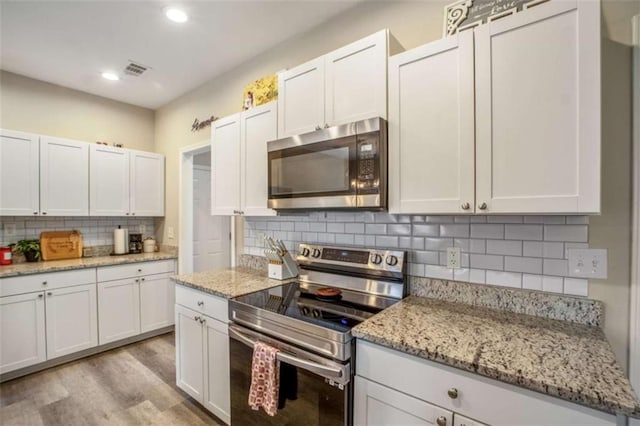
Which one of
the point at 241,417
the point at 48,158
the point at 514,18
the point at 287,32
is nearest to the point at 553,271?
the point at 514,18

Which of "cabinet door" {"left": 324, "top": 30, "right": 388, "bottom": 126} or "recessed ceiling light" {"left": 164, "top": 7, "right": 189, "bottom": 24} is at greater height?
"recessed ceiling light" {"left": 164, "top": 7, "right": 189, "bottom": 24}

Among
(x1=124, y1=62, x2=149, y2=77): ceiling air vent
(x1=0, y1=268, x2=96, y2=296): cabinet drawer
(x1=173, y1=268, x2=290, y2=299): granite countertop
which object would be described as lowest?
(x1=0, y1=268, x2=96, y2=296): cabinet drawer

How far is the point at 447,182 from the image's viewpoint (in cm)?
137

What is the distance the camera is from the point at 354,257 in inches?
76.3

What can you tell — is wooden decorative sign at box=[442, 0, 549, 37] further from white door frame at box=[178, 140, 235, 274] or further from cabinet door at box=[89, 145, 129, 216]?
cabinet door at box=[89, 145, 129, 216]

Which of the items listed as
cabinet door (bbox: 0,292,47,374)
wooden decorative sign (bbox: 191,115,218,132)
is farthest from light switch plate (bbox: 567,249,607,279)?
cabinet door (bbox: 0,292,47,374)

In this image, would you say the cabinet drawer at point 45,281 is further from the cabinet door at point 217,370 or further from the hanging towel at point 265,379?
the hanging towel at point 265,379

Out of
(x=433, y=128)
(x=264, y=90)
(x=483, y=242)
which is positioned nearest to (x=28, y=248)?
(x=264, y=90)

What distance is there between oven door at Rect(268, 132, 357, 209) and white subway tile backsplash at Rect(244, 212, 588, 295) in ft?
1.37

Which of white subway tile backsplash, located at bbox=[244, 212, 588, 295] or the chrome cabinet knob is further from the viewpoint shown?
white subway tile backsplash, located at bbox=[244, 212, 588, 295]

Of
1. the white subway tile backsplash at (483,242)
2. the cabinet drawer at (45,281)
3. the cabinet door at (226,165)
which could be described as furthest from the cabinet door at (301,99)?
the cabinet drawer at (45,281)

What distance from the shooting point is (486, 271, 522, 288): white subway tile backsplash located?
4.79ft

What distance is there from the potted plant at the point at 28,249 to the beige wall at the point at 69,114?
1153 mm

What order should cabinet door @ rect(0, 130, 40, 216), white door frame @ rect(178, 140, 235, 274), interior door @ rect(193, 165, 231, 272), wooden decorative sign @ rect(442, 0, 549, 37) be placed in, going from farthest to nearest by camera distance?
interior door @ rect(193, 165, 231, 272), white door frame @ rect(178, 140, 235, 274), cabinet door @ rect(0, 130, 40, 216), wooden decorative sign @ rect(442, 0, 549, 37)
